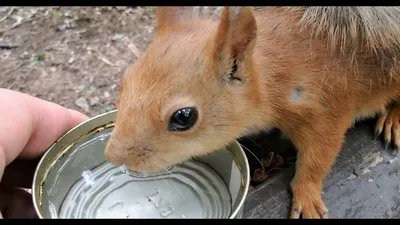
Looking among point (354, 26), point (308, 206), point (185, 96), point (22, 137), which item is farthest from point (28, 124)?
point (354, 26)

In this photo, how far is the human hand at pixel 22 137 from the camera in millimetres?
1286

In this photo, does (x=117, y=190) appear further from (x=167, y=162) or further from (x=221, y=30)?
(x=221, y=30)

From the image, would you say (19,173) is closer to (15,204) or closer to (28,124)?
(15,204)

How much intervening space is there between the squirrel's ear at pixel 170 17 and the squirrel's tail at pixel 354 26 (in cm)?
25

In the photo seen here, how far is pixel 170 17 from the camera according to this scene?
1.22 metres

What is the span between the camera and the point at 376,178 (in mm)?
1312

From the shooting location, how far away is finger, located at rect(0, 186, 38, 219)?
140cm

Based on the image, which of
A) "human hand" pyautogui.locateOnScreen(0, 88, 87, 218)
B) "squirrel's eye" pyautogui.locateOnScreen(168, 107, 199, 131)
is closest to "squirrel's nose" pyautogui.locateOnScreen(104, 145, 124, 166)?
"squirrel's eye" pyautogui.locateOnScreen(168, 107, 199, 131)

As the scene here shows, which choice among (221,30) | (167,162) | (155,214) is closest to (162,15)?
(221,30)

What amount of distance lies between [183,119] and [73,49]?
65.5 inches

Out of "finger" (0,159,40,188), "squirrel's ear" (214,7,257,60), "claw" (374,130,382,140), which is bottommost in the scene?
"claw" (374,130,382,140)

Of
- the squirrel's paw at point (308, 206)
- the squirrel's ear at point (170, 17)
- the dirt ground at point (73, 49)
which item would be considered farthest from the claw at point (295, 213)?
the dirt ground at point (73, 49)

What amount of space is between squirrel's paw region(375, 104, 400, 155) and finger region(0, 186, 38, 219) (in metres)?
0.83

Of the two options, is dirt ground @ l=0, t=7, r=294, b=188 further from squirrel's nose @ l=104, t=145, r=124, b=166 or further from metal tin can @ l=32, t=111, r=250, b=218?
squirrel's nose @ l=104, t=145, r=124, b=166
